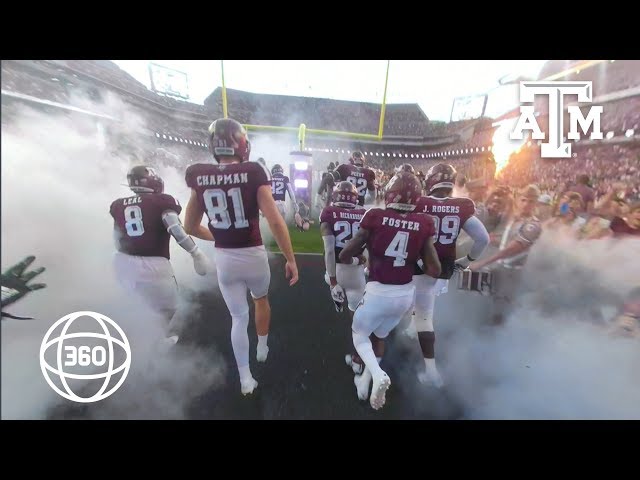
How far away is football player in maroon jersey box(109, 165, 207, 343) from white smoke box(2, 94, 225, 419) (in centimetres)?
7

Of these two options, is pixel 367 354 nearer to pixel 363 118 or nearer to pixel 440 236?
pixel 440 236

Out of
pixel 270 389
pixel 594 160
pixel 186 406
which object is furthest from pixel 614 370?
pixel 186 406

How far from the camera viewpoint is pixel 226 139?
1623 millimetres

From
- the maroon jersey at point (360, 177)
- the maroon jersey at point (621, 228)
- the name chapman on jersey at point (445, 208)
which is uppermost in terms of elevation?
the maroon jersey at point (360, 177)

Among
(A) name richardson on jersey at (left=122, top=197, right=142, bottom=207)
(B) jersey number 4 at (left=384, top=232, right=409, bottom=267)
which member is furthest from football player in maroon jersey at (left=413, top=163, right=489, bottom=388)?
(A) name richardson on jersey at (left=122, top=197, right=142, bottom=207)

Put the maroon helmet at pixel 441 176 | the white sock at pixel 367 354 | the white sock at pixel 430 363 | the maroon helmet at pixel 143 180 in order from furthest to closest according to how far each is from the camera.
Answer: the white sock at pixel 430 363 → the maroon helmet at pixel 441 176 → the maroon helmet at pixel 143 180 → the white sock at pixel 367 354

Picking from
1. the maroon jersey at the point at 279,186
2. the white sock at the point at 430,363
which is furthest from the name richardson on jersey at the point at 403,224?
the maroon jersey at the point at 279,186

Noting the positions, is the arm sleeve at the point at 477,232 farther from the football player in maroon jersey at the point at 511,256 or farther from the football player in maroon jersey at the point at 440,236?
the football player in maroon jersey at the point at 511,256

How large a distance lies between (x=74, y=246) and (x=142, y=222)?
1.66 ft

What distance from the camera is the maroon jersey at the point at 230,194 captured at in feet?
5.28

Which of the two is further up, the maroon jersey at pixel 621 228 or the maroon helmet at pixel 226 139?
the maroon helmet at pixel 226 139

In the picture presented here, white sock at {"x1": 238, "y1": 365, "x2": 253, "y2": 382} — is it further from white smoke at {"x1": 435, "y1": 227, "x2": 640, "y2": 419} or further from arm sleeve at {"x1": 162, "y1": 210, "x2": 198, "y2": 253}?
white smoke at {"x1": 435, "y1": 227, "x2": 640, "y2": 419}

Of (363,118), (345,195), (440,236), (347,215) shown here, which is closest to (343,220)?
(347,215)

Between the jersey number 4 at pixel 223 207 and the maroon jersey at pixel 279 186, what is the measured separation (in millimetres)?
923
